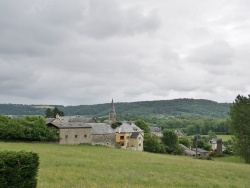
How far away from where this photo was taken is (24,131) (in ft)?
181

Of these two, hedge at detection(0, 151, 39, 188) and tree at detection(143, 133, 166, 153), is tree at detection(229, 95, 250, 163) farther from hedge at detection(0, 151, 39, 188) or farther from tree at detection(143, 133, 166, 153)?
hedge at detection(0, 151, 39, 188)

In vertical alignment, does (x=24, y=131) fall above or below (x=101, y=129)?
above

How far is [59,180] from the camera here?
17969 mm

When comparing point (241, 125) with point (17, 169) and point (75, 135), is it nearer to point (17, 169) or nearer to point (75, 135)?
point (75, 135)

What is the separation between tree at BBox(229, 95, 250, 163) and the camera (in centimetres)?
5412

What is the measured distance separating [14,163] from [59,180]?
5947 millimetres

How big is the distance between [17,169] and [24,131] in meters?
45.2

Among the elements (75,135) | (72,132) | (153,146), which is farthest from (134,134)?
(72,132)

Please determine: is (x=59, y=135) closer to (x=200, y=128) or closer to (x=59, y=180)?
(x=59, y=180)

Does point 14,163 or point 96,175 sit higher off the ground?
point 14,163

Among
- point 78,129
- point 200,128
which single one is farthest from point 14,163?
point 200,128

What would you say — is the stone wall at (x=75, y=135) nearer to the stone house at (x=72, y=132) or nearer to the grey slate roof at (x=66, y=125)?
the stone house at (x=72, y=132)

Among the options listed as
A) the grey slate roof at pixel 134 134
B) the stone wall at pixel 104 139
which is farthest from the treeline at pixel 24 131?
the grey slate roof at pixel 134 134

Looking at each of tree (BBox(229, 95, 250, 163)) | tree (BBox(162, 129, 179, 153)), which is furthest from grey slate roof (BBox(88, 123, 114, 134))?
tree (BBox(229, 95, 250, 163))
